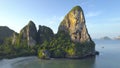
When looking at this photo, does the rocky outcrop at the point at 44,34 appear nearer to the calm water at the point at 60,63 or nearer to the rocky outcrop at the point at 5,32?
the calm water at the point at 60,63

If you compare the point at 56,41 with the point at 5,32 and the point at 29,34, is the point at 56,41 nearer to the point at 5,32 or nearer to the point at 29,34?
the point at 29,34

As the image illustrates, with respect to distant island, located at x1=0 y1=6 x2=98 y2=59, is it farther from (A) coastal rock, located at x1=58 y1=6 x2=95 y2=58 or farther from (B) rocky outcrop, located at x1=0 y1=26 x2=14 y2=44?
(B) rocky outcrop, located at x1=0 y1=26 x2=14 y2=44

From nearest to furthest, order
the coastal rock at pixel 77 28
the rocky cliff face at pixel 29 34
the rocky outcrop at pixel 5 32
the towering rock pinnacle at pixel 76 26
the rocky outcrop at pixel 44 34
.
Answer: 1. the coastal rock at pixel 77 28
2. the rocky cliff face at pixel 29 34
3. the towering rock pinnacle at pixel 76 26
4. the rocky outcrop at pixel 44 34
5. the rocky outcrop at pixel 5 32

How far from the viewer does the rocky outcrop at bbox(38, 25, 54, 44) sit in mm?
79956

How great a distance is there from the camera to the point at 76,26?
264ft

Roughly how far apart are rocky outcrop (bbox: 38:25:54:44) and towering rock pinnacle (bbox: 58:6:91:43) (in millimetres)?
7678

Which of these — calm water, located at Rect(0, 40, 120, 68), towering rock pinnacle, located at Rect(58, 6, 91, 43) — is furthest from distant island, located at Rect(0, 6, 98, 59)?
calm water, located at Rect(0, 40, 120, 68)

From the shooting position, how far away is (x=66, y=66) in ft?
158

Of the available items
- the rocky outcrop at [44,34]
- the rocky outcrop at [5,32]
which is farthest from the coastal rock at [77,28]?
the rocky outcrop at [5,32]

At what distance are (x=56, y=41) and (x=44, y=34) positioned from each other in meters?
8.70

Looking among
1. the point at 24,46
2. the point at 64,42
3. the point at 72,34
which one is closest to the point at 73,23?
the point at 72,34

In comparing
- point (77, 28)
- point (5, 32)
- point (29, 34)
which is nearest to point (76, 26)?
point (77, 28)

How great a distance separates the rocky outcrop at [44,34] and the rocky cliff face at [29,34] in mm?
2692

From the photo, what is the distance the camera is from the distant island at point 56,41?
215ft
